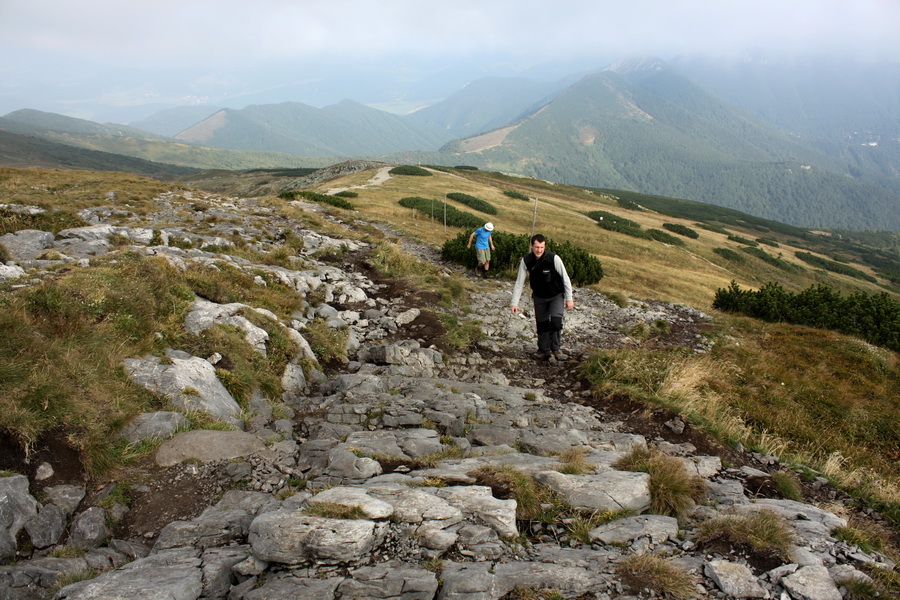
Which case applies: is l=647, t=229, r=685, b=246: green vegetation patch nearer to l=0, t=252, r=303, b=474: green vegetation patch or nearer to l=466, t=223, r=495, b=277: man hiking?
l=466, t=223, r=495, b=277: man hiking

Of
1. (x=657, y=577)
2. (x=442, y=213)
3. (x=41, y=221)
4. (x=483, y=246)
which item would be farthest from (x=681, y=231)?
(x=657, y=577)

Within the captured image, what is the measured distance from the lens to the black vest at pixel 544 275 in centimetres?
940

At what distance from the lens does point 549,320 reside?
10.0 meters

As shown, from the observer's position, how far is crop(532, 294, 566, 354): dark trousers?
32.0 feet

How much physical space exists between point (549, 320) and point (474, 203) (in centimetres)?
3578

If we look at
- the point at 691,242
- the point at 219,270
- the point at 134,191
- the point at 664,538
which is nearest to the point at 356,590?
the point at 664,538

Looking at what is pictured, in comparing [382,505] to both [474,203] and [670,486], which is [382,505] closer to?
[670,486]

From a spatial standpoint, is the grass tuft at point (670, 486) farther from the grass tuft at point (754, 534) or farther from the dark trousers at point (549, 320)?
the dark trousers at point (549, 320)

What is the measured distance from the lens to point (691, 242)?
5412 cm

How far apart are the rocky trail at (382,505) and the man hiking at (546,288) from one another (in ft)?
7.00

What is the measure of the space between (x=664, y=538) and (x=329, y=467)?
141 inches

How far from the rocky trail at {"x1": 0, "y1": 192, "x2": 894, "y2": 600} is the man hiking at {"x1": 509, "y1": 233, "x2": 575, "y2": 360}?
2132 mm

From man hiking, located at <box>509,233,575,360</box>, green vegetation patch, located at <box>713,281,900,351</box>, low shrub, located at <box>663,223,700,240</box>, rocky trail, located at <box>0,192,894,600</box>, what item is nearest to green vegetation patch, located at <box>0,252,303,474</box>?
rocky trail, located at <box>0,192,894,600</box>

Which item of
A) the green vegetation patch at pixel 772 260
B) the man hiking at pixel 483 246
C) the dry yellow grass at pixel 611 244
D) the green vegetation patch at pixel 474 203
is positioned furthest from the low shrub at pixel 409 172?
the man hiking at pixel 483 246
